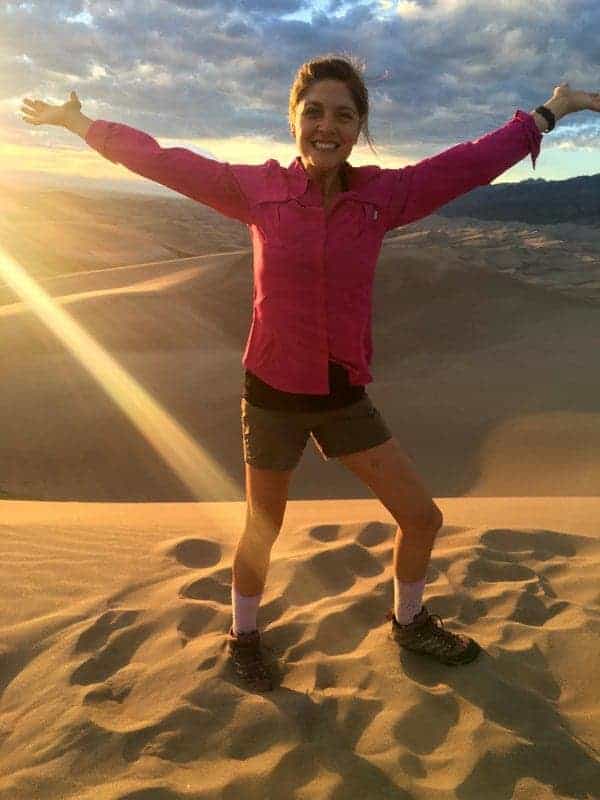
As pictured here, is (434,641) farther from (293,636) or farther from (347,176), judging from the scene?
(347,176)

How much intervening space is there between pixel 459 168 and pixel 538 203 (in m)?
162

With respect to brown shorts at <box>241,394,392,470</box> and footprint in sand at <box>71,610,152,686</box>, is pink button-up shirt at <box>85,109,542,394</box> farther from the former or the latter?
footprint in sand at <box>71,610,152,686</box>

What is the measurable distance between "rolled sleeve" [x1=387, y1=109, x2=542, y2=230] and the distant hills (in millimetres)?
Result: 104987

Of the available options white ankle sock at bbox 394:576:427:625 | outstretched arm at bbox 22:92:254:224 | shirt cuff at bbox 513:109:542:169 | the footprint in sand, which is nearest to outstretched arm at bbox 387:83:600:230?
shirt cuff at bbox 513:109:542:169

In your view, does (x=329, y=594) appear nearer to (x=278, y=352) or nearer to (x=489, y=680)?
(x=489, y=680)

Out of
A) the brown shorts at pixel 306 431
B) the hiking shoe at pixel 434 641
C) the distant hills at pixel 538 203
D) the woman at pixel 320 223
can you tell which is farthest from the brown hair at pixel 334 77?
A: the distant hills at pixel 538 203

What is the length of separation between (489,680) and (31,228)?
1826 inches

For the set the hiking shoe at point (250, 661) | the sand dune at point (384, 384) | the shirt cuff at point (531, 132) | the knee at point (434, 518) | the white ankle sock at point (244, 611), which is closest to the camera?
the shirt cuff at point (531, 132)

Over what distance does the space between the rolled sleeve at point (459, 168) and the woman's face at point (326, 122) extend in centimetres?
24

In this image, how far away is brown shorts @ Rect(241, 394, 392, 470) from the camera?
2.62 metres

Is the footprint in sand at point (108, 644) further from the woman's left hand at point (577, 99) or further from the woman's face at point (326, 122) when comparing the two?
the woman's left hand at point (577, 99)

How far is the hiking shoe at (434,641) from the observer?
3.00 meters

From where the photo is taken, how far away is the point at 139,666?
3.04 meters

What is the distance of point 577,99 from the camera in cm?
260
